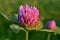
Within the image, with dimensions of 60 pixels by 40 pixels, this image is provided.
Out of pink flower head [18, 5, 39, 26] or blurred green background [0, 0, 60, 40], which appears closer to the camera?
pink flower head [18, 5, 39, 26]

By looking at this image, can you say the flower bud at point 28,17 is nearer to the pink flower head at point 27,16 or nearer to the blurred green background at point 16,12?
the pink flower head at point 27,16

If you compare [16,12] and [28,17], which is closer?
[28,17]

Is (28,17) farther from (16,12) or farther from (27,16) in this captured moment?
(16,12)

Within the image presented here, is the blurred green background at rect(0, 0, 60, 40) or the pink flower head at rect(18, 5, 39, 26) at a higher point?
the pink flower head at rect(18, 5, 39, 26)

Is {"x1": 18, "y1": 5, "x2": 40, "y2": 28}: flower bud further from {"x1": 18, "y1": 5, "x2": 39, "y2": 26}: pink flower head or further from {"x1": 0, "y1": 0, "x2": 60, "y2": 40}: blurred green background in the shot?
{"x1": 0, "y1": 0, "x2": 60, "y2": 40}: blurred green background

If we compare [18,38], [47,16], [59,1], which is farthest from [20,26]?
[59,1]

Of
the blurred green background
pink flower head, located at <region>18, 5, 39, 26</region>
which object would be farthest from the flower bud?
the blurred green background

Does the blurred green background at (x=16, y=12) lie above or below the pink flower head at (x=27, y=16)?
below

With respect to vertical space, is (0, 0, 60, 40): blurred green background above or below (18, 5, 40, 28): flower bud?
below

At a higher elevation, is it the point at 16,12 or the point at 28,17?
the point at 28,17

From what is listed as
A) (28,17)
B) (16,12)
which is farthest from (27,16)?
(16,12)

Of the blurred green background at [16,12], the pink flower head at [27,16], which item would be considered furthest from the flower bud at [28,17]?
the blurred green background at [16,12]
